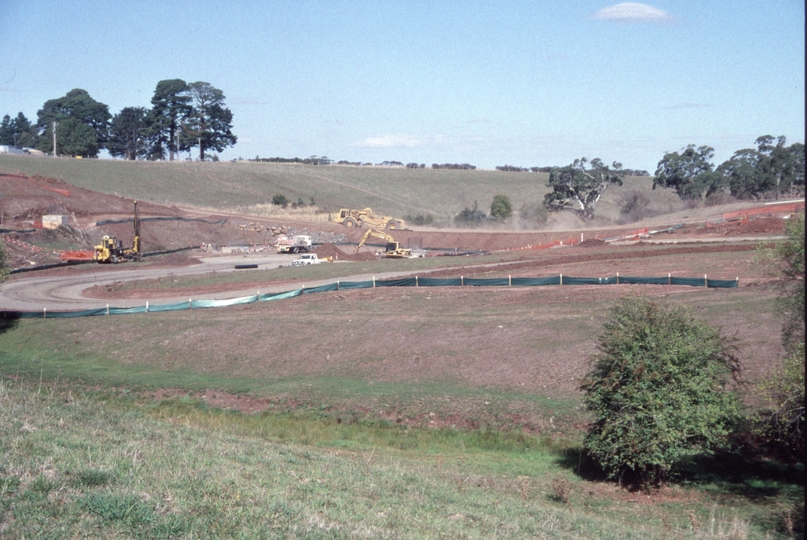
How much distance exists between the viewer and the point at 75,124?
521 ft

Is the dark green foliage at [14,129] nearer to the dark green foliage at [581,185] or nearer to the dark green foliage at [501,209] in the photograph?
the dark green foliage at [501,209]

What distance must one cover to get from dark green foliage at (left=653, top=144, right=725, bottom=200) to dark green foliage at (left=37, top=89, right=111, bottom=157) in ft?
383

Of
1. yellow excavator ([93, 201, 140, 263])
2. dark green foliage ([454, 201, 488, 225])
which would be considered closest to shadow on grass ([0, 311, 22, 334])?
yellow excavator ([93, 201, 140, 263])

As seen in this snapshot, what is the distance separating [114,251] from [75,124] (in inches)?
4152

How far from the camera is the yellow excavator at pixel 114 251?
66500 millimetres

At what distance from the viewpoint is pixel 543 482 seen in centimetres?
1761

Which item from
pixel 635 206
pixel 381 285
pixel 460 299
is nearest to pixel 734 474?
pixel 460 299

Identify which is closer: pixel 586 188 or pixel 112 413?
pixel 112 413

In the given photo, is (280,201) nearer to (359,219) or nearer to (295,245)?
(359,219)

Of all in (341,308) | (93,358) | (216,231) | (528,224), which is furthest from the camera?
(528,224)

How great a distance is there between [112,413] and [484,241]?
69610mm

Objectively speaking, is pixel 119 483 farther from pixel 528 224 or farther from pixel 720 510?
pixel 528 224

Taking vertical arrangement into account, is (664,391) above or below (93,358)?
above

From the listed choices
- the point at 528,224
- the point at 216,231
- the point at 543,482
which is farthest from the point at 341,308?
the point at 528,224
